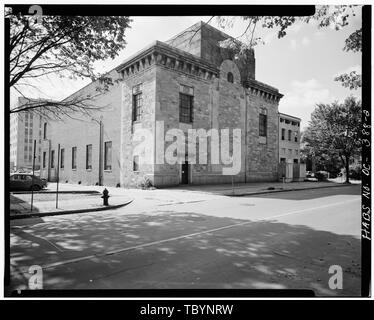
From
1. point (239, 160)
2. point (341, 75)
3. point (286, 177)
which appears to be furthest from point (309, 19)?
point (286, 177)

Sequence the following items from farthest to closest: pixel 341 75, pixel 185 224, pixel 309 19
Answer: pixel 185 224, pixel 341 75, pixel 309 19

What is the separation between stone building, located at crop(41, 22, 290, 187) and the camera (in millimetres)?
20344

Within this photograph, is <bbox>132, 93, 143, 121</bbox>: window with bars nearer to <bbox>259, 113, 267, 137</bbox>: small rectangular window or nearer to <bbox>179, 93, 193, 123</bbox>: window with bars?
<bbox>179, 93, 193, 123</bbox>: window with bars

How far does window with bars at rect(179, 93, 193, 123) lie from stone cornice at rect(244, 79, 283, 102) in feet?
26.7

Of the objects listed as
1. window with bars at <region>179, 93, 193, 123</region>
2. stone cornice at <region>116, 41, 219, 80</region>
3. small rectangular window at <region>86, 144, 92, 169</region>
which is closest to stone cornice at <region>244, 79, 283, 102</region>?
stone cornice at <region>116, 41, 219, 80</region>

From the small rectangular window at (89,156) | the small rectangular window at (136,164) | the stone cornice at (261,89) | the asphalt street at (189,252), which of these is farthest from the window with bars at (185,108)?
the asphalt street at (189,252)

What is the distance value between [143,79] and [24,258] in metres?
18.8

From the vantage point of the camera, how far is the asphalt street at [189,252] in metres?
3.30

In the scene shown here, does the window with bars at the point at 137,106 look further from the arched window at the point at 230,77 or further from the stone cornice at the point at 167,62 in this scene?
the arched window at the point at 230,77

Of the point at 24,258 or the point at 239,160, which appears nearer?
the point at 24,258

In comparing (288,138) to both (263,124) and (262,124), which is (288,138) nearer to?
(263,124)

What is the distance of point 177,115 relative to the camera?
2123 cm
